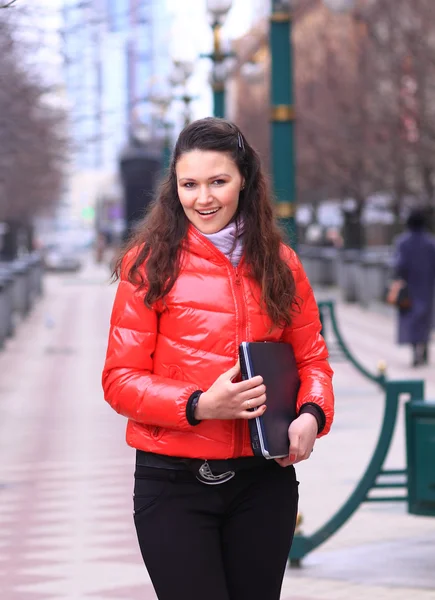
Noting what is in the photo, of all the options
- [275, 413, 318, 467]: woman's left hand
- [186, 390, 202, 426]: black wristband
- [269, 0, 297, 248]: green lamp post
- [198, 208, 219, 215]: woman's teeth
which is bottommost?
[275, 413, 318, 467]: woman's left hand

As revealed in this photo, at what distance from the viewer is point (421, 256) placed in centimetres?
1816

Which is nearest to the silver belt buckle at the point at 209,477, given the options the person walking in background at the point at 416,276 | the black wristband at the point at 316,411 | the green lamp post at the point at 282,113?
the black wristband at the point at 316,411

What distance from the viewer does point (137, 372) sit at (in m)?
3.49

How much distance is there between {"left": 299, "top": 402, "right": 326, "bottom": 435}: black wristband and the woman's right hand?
21cm

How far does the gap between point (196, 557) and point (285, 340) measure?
62 centimetres

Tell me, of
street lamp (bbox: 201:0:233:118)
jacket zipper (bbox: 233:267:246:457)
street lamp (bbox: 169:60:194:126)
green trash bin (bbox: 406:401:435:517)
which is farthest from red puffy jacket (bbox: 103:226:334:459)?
street lamp (bbox: 169:60:194:126)

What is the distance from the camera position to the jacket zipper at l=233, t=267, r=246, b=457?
3.46 meters

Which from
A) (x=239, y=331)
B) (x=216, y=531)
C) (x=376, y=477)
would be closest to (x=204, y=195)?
(x=239, y=331)

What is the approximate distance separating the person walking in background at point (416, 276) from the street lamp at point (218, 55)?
9.70 ft

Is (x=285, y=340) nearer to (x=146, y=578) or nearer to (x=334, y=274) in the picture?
(x=146, y=578)

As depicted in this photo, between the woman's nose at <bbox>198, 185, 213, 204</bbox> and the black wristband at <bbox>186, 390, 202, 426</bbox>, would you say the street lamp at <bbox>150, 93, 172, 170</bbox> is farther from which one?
the black wristband at <bbox>186, 390, 202, 426</bbox>

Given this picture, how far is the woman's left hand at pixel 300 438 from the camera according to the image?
3.45m

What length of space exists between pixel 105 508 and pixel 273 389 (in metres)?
5.60

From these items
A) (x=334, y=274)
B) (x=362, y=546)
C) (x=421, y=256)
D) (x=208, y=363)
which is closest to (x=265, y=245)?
(x=208, y=363)
